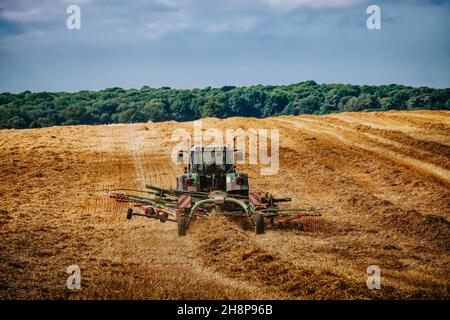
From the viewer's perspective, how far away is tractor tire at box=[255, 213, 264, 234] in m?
13.8

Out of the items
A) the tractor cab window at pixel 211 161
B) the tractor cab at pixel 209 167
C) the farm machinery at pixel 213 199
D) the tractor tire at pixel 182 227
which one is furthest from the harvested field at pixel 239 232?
the tractor cab window at pixel 211 161

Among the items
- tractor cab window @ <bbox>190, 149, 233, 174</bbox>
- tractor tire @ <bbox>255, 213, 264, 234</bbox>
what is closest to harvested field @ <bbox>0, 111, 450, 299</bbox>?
tractor tire @ <bbox>255, 213, 264, 234</bbox>

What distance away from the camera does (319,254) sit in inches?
490

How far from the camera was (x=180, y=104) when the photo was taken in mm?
77750

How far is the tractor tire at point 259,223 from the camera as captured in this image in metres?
13.8

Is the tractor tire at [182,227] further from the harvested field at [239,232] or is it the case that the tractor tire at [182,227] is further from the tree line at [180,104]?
the tree line at [180,104]

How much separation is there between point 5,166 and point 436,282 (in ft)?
66.6

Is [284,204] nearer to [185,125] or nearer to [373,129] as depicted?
[373,129]

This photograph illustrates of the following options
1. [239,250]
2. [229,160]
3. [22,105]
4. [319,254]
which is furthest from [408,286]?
[22,105]

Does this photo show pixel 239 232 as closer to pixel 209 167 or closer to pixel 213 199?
pixel 213 199

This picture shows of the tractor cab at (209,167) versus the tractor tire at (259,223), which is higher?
the tractor cab at (209,167)

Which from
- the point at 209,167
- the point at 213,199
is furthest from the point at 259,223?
the point at 209,167

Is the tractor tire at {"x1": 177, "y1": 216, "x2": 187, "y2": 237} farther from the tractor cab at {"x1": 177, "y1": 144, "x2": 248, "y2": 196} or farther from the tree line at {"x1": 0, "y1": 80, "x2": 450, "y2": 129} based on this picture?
the tree line at {"x1": 0, "y1": 80, "x2": 450, "y2": 129}

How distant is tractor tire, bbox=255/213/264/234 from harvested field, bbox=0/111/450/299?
0.49 feet
